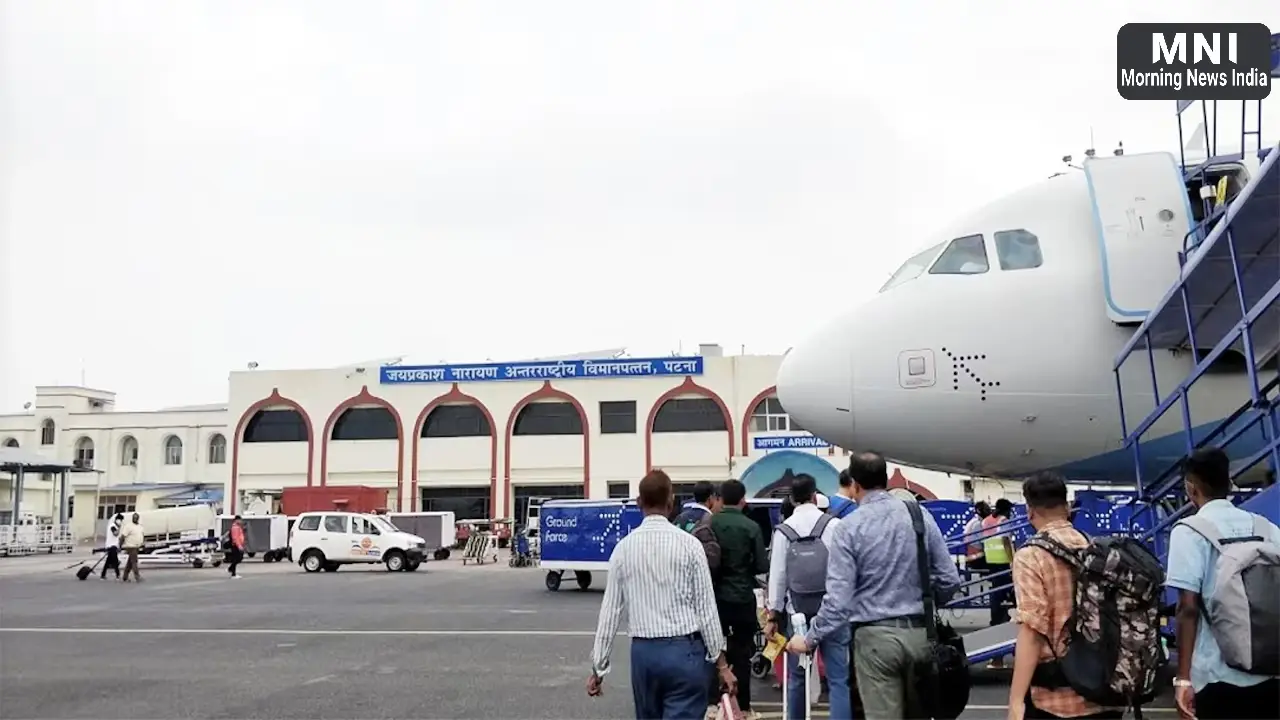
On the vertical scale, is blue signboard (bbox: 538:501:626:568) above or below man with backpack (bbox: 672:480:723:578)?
below

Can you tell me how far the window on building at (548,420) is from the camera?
148ft

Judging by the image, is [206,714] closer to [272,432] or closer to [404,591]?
[404,591]

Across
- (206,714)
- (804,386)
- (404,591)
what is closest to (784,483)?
(404,591)

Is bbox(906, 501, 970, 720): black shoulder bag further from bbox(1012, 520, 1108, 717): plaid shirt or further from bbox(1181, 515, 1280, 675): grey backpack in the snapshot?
bbox(1181, 515, 1280, 675): grey backpack

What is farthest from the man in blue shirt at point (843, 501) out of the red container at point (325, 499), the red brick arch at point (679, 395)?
the red container at point (325, 499)

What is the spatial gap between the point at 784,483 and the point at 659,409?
1167cm

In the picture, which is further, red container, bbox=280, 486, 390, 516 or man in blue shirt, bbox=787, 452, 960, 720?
red container, bbox=280, 486, 390, 516

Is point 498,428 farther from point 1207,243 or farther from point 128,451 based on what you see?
point 1207,243

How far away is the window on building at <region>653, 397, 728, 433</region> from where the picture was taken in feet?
143

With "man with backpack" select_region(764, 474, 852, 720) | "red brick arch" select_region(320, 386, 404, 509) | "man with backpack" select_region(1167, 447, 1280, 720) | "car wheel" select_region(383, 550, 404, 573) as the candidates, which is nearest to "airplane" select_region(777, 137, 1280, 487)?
"man with backpack" select_region(764, 474, 852, 720)

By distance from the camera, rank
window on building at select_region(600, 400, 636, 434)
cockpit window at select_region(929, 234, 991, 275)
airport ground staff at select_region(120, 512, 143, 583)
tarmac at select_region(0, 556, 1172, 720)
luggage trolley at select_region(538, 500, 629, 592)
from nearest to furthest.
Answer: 1. tarmac at select_region(0, 556, 1172, 720)
2. cockpit window at select_region(929, 234, 991, 275)
3. luggage trolley at select_region(538, 500, 629, 592)
4. airport ground staff at select_region(120, 512, 143, 583)
5. window on building at select_region(600, 400, 636, 434)

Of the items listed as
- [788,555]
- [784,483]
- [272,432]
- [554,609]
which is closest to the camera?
[788,555]

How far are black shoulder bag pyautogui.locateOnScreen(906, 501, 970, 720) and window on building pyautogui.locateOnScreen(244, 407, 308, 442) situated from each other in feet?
147

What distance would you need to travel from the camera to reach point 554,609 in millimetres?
16578
